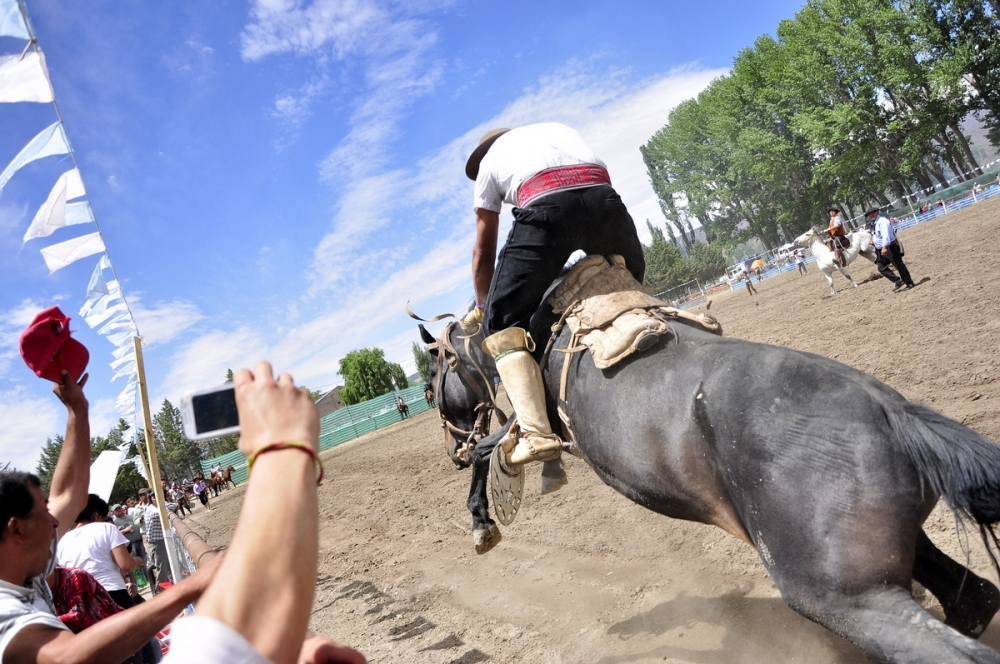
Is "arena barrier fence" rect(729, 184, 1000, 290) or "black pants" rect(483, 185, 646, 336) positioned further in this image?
"arena barrier fence" rect(729, 184, 1000, 290)

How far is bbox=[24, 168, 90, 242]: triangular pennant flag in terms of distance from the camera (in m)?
5.50

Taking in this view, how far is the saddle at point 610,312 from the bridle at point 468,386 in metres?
1.84

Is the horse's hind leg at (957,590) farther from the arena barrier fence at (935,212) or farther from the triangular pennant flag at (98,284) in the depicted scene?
the arena barrier fence at (935,212)

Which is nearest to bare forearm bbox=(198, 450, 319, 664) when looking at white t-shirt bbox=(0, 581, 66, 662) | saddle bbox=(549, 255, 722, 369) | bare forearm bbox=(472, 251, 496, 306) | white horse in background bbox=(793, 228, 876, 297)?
white t-shirt bbox=(0, 581, 66, 662)

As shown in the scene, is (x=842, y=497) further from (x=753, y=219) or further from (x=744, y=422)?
(x=753, y=219)

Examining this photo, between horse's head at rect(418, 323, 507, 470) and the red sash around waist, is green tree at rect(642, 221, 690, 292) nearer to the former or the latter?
horse's head at rect(418, 323, 507, 470)

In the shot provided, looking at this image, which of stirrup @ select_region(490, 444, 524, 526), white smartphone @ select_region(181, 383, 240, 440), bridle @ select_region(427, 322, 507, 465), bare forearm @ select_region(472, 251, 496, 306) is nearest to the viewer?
white smartphone @ select_region(181, 383, 240, 440)

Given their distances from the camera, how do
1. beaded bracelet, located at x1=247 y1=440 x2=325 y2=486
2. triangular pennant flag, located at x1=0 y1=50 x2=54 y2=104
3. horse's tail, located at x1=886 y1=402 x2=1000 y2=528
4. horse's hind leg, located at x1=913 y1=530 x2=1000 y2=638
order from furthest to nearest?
triangular pennant flag, located at x1=0 y1=50 x2=54 y2=104 → horse's hind leg, located at x1=913 y1=530 x2=1000 y2=638 → horse's tail, located at x1=886 y1=402 x2=1000 y2=528 → beaded bracelet, located at x1=247 y1=440 x2=325 y2=486

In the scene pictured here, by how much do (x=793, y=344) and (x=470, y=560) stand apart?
290 inches

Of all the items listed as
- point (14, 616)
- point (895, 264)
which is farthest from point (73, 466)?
point (895, 264)

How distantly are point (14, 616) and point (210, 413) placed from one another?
Answer: 113 cm

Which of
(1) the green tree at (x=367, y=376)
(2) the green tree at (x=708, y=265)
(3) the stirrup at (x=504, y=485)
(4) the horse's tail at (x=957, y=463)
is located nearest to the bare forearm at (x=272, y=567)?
(4) the horse's tail at (x=957, y=463)

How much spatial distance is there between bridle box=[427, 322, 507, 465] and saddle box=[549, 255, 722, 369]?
184cm

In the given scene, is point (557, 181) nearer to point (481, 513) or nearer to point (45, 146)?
point (481, 513)
